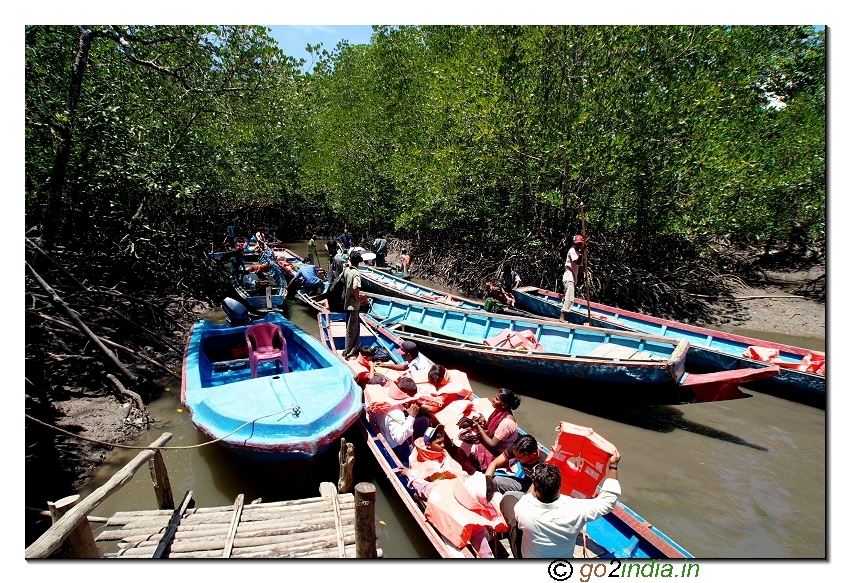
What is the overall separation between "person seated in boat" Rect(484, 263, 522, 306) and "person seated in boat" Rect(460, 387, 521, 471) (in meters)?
6.53

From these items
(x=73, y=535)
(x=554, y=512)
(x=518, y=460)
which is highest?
(x=554, y=512)

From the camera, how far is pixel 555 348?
848cm

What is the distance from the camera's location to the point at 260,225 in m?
30.1

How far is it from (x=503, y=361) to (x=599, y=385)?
1594 mm

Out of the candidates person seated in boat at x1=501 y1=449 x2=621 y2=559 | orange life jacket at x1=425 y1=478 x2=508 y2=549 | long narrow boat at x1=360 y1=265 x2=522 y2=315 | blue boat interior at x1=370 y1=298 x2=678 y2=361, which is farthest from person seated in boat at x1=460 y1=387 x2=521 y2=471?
long narrow boat at x1=360 y1=265 x2=522 y2=315

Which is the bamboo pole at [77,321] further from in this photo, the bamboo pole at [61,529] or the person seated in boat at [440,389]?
the person seated in boat at [440,389]

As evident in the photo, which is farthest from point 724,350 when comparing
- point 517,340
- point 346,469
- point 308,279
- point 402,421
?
point 308,279

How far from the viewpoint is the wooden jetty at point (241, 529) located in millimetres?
3469

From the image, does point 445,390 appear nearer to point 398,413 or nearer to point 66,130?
point 398,413

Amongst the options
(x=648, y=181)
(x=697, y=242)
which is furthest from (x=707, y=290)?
(x=648, y=181)

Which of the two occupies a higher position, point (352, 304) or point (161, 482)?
point (352, 304)

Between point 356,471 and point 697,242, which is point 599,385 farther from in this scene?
point 697,242

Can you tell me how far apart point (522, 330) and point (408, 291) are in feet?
16.7

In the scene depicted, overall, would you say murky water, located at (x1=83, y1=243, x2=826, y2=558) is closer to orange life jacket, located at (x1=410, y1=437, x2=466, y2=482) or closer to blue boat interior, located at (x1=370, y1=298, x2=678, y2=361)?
orange life jacket, located at (x1=410, y1=437, x2=466, y2=482)
